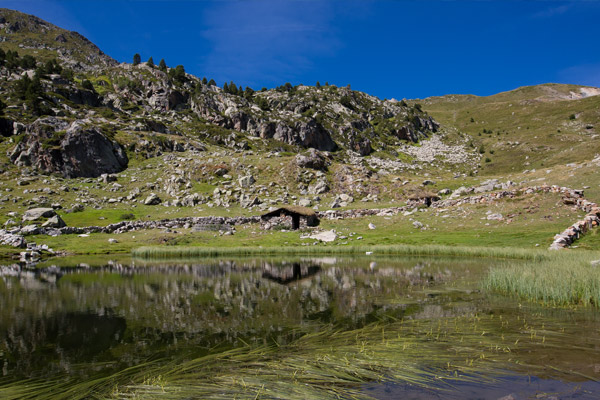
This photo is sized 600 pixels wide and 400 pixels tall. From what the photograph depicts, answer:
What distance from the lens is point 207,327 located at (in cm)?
1309

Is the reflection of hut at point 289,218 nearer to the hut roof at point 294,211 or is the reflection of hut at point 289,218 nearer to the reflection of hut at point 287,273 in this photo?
the hut roof at point 294,211

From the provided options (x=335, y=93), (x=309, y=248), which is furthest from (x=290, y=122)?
(x=309, y=248)

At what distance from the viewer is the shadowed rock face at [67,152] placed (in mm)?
78062

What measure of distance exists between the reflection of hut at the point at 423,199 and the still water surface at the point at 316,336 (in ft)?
123

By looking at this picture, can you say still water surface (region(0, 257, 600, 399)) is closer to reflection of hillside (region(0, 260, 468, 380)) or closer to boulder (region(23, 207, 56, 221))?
reflection of hillside (region(0, 260, 468, 380))

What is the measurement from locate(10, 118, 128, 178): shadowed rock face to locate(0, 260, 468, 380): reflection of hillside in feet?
185

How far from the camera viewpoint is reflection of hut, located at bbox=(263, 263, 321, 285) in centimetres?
2555

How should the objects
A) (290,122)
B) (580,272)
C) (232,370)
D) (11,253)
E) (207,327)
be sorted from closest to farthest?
(232,370)
(207,327)
(580,272)
(11,253)
(290,122)

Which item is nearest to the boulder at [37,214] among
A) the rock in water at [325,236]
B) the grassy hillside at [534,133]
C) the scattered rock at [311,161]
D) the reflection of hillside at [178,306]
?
the reflection of hillside at [178,306]

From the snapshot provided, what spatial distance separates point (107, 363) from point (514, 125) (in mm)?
186978

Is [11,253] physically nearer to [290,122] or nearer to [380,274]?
[380,274]

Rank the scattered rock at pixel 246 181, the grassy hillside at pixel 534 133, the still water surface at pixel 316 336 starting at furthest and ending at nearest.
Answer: the grassy hillside at pixel 534 133
the scattered rock at pixel 246 181
the still water surface at pixel 316 336

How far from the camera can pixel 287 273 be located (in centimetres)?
2883

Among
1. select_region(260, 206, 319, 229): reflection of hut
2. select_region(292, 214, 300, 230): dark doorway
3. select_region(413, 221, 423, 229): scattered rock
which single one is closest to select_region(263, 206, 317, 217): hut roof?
select_region(260, 206, 319, 229): reflection of hut
